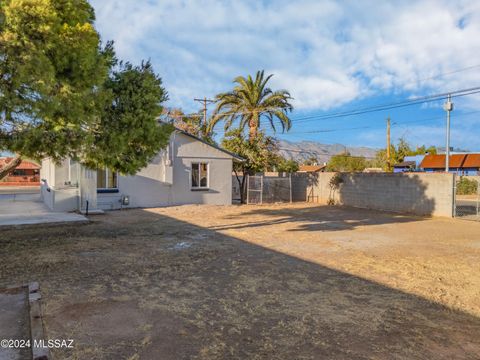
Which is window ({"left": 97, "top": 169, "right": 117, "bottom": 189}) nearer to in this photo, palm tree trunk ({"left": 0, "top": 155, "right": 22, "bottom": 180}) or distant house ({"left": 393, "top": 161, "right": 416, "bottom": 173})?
palm tree trunk ({"left": 0, "top": 155, "right": 22, "bottom": 180})

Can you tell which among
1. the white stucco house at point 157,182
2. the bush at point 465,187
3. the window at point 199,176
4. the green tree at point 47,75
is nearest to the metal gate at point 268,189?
the white stucco house at point 157,182

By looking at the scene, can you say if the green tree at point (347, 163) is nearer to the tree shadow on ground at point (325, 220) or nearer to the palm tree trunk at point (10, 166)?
the tree shadow on ground at point (325, 220)

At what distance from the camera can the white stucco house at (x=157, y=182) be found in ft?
48.6

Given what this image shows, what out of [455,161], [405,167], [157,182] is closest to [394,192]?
[157,182]

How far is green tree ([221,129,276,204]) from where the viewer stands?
2128cm

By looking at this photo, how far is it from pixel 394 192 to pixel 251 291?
14.7 m

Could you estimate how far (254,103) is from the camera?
2405cm

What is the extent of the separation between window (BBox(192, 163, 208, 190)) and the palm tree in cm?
522

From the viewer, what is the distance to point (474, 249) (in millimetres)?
9188

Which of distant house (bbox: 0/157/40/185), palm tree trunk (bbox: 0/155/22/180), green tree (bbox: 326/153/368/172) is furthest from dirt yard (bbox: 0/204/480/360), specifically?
green tree (bbox: 326/153/368/172)

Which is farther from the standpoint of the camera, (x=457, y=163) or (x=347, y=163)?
(x=347, y=163)

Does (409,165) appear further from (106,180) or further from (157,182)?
(106,180)

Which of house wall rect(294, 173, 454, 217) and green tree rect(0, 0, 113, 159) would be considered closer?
green tree rect(0, 0, 113, 159)

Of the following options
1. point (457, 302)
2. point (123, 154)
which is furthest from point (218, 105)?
point (457, 302)
